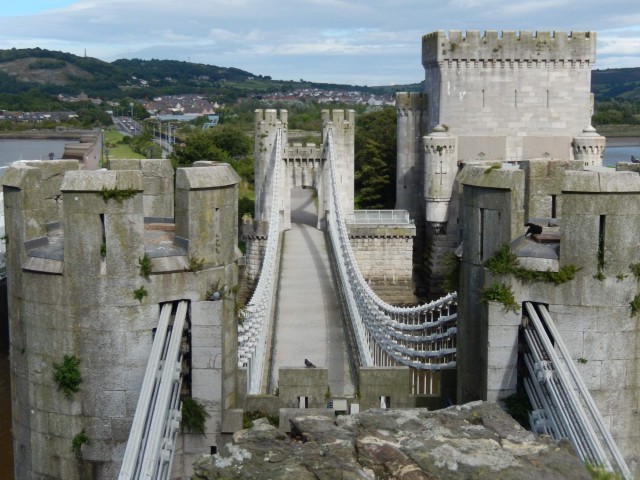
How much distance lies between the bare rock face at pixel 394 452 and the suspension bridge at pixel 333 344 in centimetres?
68

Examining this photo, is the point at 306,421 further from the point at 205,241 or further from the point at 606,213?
the point at 606,213

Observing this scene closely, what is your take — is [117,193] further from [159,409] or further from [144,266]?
[159,409]

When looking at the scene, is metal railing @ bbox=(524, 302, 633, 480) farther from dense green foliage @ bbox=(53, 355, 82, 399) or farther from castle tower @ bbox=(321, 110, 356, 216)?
castle tower @ bbox=(321, 110, 356, 216)

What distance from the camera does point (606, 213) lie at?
20.8ft

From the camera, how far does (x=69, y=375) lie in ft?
21.2

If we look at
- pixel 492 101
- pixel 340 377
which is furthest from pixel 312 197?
Answer: pixel 340 377

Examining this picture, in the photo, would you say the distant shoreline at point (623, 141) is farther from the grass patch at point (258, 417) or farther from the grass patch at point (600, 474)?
the grass patch at point (600, 474)

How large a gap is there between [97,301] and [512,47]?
25.2 metres

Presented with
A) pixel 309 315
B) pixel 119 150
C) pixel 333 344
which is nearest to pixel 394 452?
pixel 333 344

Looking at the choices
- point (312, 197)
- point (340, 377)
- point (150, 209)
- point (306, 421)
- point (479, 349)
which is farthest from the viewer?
point (312, 197)

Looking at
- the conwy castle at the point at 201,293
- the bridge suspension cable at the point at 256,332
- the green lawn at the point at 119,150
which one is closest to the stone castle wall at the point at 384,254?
the bridge suspension cable at the point at 256,332

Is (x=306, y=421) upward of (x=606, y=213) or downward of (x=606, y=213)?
downward

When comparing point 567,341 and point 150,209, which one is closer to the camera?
point 567,341

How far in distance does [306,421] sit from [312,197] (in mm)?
36936
